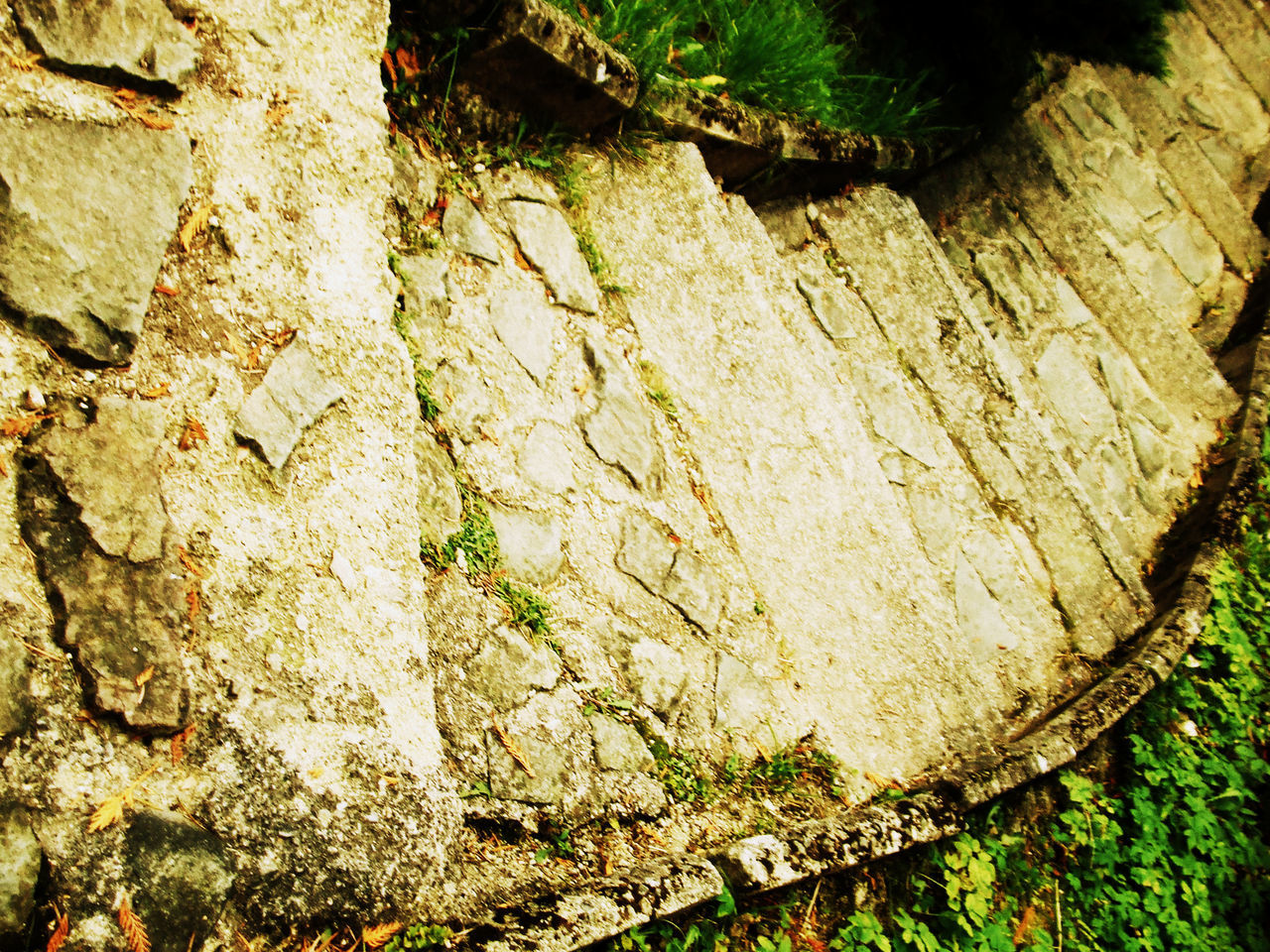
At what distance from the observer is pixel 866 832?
2109mm

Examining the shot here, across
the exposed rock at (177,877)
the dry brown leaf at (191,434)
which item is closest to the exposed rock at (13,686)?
the exposed rock at (177,877)

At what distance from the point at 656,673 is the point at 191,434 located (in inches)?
50.2

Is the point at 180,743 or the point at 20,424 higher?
the point at 20,424

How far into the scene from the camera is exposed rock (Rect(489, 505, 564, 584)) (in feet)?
6.56

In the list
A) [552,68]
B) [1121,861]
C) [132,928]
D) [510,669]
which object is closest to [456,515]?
[510,669]

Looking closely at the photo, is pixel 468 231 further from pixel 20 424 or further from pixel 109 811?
pixel 109 811

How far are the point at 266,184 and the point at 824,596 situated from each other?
6.26ft

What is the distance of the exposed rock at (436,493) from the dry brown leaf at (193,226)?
64cm

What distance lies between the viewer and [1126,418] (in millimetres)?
4152

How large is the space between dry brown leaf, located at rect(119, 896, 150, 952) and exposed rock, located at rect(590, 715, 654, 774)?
1.00 meters

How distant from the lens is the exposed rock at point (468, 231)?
85.7 inches

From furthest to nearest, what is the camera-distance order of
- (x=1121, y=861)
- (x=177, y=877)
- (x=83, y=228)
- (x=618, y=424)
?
(x=1121, y=861), (x=618, y=424), (x=83, y=228), (x=177, y=877)

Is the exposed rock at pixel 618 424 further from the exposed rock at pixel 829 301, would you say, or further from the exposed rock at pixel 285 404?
the exposed rock at pixel 829 301

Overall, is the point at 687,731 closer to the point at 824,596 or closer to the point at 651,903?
the point at 651,903
